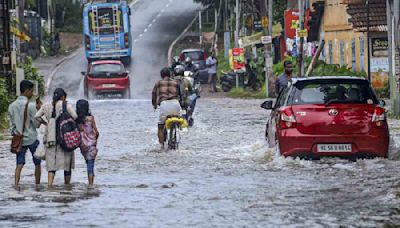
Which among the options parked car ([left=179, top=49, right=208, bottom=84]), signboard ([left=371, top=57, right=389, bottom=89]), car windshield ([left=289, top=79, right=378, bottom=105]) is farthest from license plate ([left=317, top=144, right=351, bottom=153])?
parked car ([left=179, top=49, right=208, bottom=84])

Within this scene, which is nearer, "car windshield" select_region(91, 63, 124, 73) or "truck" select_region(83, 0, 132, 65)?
"car windshield" select_region(91, 63, 124, 73)

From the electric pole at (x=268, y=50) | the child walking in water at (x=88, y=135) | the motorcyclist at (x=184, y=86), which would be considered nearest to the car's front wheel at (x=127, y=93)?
the electric pole at (x=268, y=50)

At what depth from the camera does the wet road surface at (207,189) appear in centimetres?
1234

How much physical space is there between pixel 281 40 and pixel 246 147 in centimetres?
4350

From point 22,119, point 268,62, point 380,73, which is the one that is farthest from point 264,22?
point 22,119

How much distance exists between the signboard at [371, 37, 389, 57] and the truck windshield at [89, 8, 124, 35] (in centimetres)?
2161

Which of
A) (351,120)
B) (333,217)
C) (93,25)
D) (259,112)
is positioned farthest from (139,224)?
(93,25)

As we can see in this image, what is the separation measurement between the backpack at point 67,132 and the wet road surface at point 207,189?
0.61 meters

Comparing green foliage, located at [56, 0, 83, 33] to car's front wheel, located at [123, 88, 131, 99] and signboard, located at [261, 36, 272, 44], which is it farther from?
car's front wheel, located at [123, 88, 131, 99]

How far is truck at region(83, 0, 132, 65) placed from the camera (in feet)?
200

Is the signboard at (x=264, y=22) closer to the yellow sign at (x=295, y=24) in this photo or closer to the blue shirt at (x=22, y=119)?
the yellow sign at (x=295, y=24)

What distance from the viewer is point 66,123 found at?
15469 mm

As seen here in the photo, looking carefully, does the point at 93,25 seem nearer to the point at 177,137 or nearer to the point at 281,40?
the point at 281,40

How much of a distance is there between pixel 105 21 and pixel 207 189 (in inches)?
1846
